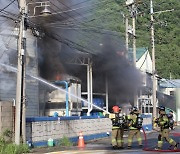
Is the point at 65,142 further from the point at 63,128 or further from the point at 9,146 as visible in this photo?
the point at 9,146

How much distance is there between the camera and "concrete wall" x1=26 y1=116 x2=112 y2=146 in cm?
1288

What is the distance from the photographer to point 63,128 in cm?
1449

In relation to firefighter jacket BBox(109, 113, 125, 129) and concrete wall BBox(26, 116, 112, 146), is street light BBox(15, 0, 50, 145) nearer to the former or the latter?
concrete wall BBox(26, 116, 112, 146)

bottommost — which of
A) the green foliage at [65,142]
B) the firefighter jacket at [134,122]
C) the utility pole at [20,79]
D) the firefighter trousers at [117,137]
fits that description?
the green foliage at [65,142]

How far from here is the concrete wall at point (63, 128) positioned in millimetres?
12883

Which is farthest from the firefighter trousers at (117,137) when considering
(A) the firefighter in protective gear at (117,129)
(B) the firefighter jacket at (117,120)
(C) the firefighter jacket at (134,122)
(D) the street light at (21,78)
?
(D) the street light at (21,78)

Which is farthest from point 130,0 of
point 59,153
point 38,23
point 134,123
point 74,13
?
point 59,153

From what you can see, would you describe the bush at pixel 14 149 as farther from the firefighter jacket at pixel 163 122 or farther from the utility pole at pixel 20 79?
the firefighter jacket at pixel 163 122

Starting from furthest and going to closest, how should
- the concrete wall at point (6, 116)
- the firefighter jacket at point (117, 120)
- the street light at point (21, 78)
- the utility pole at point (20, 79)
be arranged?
the firefighter jacket at point (117, 120) → the concrete wall at point (6, 116) → the street light at point (21, 78) → the utility pole at point (20, 79)

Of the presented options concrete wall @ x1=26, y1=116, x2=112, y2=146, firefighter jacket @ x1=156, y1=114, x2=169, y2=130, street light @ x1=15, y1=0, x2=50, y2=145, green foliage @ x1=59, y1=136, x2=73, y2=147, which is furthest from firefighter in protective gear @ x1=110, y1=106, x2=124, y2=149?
street light @ x1=15, y1=0, x2=50, y2=145

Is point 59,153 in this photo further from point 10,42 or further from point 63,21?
point 63,21

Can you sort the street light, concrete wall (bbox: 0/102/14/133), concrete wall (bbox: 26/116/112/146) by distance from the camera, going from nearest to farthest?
1. the street light
2. concrete wall (bbox: 0/102/14/133)
3. concrete wall (bbox: 26/116/112/146)

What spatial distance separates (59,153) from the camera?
10844 millimetres

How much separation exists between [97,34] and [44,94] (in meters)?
4.86
